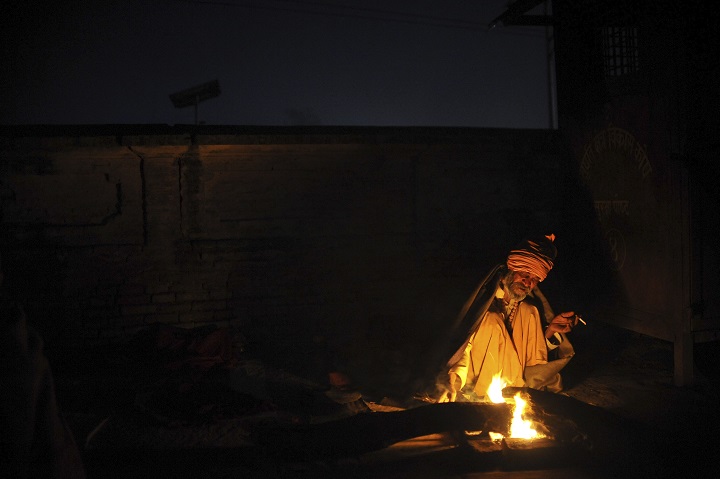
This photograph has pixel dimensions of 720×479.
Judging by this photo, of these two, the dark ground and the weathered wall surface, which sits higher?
the weathered wall surface

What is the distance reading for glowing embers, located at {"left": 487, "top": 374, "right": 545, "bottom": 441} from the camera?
4.82 meters

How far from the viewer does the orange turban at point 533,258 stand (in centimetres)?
534

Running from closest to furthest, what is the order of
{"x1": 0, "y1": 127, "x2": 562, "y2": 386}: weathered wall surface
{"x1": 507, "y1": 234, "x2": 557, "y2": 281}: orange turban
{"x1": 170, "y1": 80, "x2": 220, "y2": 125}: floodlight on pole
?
{"x1": 507, "y1": 234, "x2": 557, "y2": 281}: orange turban, {"x1": 0, "y1": 127, "x2": 562, "y2": 386}: weathered wall surface, {"x1": 170, "y1": 80, "x2": 220, "y2": 125}: floodlight on pole

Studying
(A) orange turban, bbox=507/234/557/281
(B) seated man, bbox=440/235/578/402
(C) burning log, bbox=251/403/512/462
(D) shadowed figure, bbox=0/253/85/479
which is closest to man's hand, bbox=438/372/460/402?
(B) seated man, bbox=440/235/578/402

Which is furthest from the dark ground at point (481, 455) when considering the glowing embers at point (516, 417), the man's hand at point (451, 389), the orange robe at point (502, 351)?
the man's hand at point (451, 389)

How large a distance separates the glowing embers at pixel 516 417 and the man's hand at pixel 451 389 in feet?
1.10

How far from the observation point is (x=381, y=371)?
695 centimetres

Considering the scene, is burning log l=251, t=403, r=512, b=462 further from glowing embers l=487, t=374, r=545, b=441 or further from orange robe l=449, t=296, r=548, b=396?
orange robe l=449, t=296, r=548, b=396

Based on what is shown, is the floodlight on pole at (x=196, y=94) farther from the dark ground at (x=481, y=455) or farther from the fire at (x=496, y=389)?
the fire at (x=496, y=389)

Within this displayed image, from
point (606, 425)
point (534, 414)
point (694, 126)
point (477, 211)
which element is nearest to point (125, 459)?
point (534, 414)

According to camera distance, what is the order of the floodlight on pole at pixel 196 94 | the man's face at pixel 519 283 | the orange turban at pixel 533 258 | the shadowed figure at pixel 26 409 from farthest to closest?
the floodlight on pole at pixel 196 94
the man's face at pixel 519 283
the orange turban at pixel 533 258
the shadowed figure at pixel 26 409

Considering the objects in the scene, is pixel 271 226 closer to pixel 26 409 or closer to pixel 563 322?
pixel 563 322

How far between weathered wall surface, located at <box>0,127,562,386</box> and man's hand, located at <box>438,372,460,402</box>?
5.35 feet

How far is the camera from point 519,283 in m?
5.50
